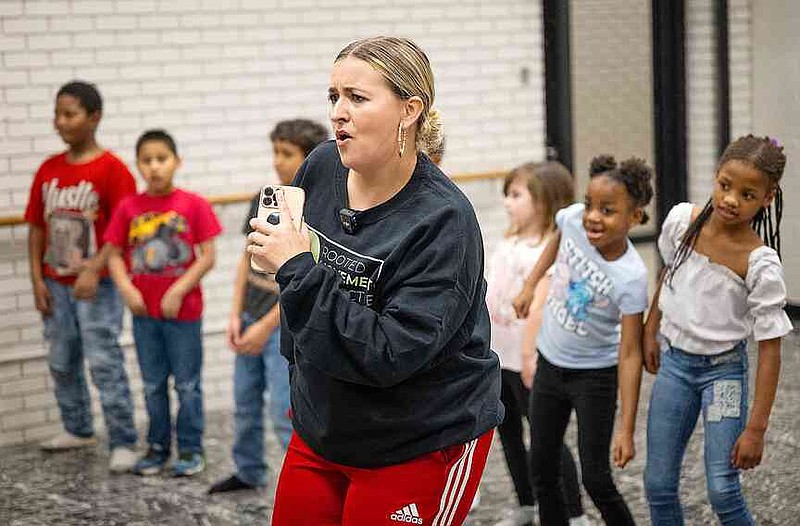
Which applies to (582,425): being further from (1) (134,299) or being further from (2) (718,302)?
(1) (134,299)

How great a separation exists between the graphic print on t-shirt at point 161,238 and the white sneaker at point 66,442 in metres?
1.02

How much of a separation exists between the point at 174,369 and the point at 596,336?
1941 mm

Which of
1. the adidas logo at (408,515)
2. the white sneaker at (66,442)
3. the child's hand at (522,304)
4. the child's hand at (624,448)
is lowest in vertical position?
the white sneaker at (66,442)

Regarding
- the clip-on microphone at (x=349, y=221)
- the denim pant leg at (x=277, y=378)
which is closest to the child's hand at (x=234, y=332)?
the denim pant leg at (x=277, y=378)

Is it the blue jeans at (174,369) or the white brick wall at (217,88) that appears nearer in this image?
the blue jeans at (174,369)

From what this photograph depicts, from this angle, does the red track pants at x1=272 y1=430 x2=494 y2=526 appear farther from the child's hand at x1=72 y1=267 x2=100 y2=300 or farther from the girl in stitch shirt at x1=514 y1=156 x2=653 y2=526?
the child's hand at x1=72 y1=267 x2=100 y2=300

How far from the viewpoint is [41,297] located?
4.93 meters

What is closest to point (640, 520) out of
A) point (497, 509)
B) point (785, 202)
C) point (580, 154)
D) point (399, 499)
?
point (497, 509)

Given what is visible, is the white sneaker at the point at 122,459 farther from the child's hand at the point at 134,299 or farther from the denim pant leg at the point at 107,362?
the child's hand at the point at 134,299

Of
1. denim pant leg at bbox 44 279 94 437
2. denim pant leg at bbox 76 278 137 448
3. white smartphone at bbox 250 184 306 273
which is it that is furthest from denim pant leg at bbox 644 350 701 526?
denim pant leg at bbox 44 279 94 437

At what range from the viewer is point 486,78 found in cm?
612

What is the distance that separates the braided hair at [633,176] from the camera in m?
3.32

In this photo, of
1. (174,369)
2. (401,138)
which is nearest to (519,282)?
(174,369)

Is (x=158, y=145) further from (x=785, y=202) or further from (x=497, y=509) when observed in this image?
(x=785, y=202)
